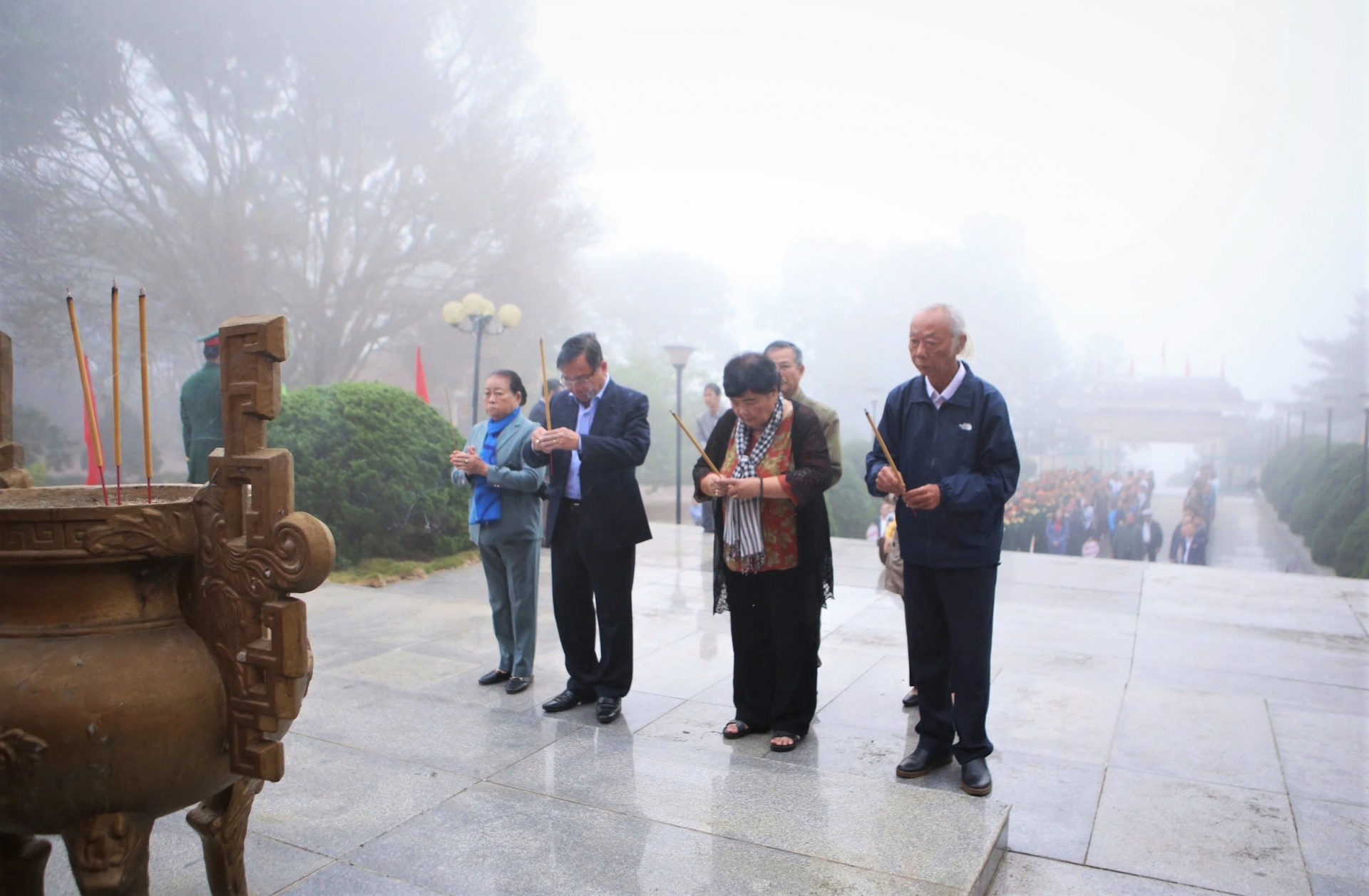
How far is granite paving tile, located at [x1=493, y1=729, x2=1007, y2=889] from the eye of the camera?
7.79 ft

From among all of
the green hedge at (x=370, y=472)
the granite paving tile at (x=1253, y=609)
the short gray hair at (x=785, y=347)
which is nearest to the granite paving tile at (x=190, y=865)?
the short gray hair at (x=785, y=347)

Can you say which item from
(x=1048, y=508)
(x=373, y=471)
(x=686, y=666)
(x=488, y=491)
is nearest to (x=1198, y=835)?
(x=686, y=666)

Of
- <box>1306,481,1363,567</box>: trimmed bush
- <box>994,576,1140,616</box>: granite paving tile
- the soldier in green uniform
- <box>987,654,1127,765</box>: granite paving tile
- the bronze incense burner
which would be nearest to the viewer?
the bronze incense burner

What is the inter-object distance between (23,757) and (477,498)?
239cm

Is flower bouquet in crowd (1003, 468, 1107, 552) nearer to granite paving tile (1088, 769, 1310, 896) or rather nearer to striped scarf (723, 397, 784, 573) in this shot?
granite paving tile (1088, 769, 1310, 896)

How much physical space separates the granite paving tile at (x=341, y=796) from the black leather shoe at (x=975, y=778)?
62.7 inches

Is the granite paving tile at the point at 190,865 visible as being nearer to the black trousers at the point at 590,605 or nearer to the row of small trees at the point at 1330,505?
the black trousers at the point at 590,605

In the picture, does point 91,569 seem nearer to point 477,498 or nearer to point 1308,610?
point 477,498

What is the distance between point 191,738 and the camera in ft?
5.72

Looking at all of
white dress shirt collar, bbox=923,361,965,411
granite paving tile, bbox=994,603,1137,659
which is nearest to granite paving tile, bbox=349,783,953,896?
white dress shirt collar, bbox=923,361,965,411

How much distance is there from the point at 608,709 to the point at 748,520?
1008 mm

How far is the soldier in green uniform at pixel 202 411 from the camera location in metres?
5.57

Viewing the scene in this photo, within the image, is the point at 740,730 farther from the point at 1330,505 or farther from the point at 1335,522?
the point at 1330,505

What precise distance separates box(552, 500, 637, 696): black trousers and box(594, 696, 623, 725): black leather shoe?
24 millimetres
